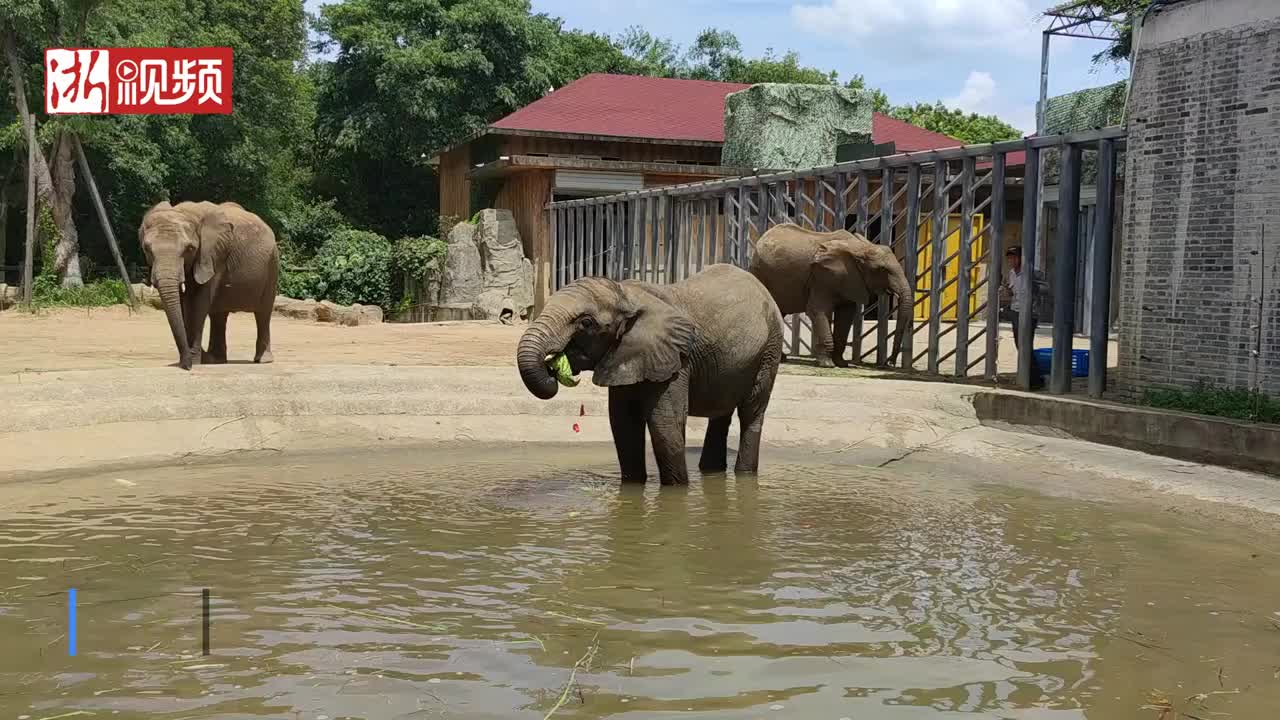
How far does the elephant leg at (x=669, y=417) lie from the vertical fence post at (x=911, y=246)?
660 centimetres

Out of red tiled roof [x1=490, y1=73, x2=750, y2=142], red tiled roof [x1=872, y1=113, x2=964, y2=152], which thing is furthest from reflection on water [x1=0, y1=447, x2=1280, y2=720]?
red tiled roof [x1=872, y1=113, x2=964, y2=152]

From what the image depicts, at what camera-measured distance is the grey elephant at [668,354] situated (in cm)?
801

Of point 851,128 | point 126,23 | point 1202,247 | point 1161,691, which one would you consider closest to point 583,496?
point 1161,691

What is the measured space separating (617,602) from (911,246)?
1024 centimetres

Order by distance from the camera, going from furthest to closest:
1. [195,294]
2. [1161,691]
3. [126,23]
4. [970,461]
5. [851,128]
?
[126,23] → [851,128] → [195,294] → [970,461] → [1161,691]

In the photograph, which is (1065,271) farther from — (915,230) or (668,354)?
(668,354)

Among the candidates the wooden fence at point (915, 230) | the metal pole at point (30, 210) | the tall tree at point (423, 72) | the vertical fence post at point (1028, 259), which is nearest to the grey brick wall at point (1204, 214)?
the wooden fence at point (915, 230)

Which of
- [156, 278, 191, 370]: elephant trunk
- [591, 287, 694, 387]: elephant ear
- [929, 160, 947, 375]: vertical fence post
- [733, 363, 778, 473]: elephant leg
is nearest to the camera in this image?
[591, 287, 694, 387]: elephant ear

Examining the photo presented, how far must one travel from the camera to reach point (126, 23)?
29031 millimetres

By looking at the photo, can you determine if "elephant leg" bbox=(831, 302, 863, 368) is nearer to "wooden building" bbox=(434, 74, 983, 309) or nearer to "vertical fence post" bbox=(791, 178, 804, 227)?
"vertical fence post" bbox=(791, 178, 804, 227)

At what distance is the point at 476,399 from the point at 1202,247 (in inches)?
260

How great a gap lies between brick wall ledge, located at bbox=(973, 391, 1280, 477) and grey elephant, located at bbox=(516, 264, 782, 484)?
2.90 m

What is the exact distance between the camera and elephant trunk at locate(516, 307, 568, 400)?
7688 millimetres

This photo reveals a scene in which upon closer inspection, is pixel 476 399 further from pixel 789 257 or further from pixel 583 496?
pixel 789 257
